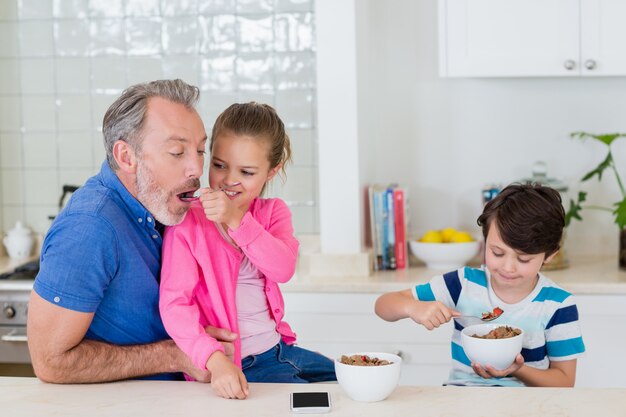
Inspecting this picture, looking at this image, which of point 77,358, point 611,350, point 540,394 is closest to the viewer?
point 540,394

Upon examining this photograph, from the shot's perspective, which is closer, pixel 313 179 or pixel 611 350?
pixel 611 350

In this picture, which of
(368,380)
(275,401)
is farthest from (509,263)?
(275,401)

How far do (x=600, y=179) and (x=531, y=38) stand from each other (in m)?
0.59

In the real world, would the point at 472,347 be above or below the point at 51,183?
below

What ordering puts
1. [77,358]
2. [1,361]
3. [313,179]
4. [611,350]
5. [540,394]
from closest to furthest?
1. [540,394]
2. [77,358]
3. [611,350]
4. [1,361]
5. [313,179]

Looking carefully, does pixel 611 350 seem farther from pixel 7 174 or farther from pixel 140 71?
pixel 7 174

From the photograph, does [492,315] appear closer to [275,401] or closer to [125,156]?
[275,401]

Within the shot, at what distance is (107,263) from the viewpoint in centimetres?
190

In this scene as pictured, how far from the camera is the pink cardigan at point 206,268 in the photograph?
1.91m

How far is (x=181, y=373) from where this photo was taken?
6.69 feet

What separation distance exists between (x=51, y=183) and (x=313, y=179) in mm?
1176

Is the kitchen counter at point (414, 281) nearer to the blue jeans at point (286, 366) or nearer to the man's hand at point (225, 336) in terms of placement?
the blue jeans at point (286, 366)

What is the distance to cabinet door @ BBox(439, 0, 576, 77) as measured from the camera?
321cm

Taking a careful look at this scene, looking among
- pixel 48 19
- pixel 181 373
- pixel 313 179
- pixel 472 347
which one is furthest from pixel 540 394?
pixel 48 19
